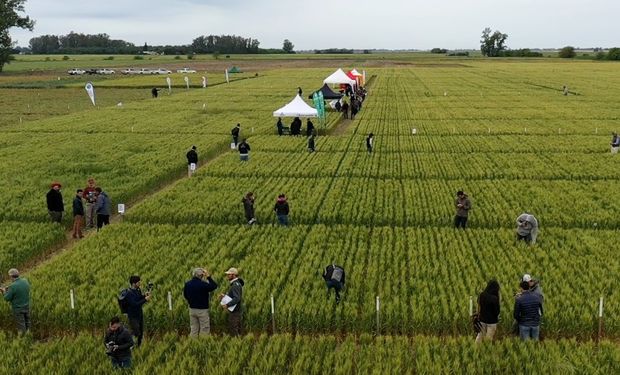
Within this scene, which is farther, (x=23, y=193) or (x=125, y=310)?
(x=23, y=193)

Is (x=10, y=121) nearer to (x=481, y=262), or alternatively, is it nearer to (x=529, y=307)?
(x=481, y=262)

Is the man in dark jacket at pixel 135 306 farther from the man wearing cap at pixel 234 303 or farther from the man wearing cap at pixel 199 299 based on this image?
the man wearing cap at pixel 234 303

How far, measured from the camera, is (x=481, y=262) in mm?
15484

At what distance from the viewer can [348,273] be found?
48.9ft

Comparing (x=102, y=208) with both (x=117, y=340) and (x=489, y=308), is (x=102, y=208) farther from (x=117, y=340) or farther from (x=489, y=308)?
(x=489, y=308)

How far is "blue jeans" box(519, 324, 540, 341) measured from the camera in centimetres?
1121

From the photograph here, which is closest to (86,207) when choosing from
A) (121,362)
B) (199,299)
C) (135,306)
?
(135,306)

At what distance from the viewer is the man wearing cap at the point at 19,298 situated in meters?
11.7

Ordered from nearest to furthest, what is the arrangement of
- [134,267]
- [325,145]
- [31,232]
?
1. [134,267]
2. [31,232]
3. [325,145]

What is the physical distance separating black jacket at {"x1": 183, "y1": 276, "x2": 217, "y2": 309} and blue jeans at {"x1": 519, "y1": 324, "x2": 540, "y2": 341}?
596cm

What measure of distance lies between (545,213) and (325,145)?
16.4m


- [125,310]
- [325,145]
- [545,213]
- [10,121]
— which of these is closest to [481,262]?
[545,213]

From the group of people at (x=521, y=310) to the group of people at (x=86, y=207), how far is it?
12.7m

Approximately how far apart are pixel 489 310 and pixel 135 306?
263 inches
